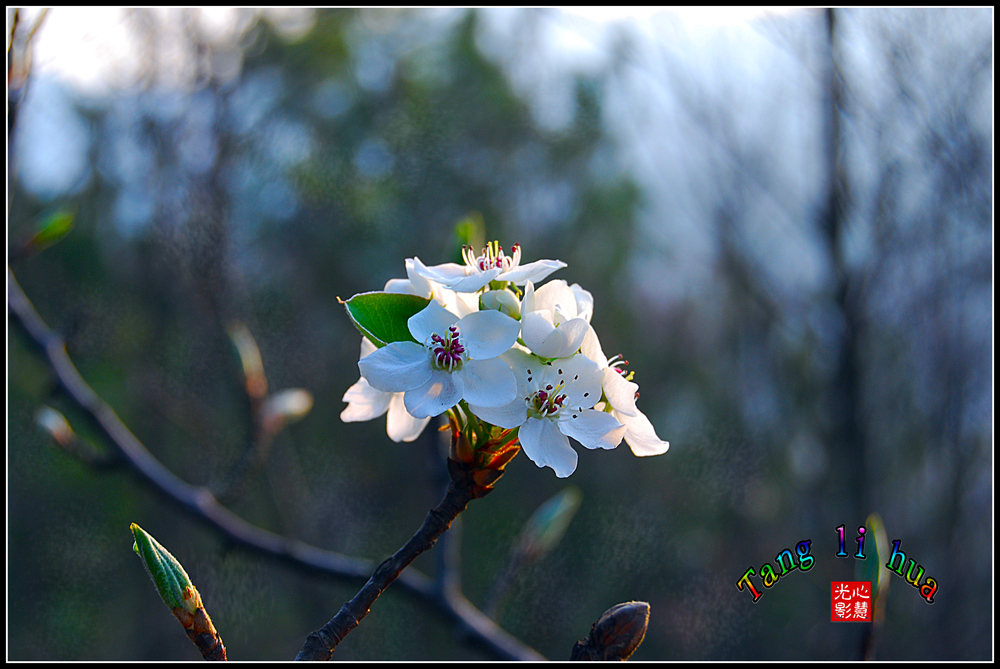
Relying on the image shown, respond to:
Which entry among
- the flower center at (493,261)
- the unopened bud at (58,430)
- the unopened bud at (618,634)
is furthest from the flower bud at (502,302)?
the unopened bud at (58,430)

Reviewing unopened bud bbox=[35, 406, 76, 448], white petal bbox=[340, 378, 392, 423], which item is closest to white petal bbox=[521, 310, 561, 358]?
white petal bbox=[340, 378, 392, 423]

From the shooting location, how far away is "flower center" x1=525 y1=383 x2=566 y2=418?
58cm

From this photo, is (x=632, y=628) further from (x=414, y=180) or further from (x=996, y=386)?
(x=414, y=180)

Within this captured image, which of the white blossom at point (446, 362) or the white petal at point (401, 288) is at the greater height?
the white petal at point (401, 288)

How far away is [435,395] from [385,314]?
0.10 meters

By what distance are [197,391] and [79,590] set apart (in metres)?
1.28

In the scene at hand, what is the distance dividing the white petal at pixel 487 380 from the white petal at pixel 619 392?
120 mm

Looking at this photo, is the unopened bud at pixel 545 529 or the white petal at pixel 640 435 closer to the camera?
the white petal at pixel 640 435

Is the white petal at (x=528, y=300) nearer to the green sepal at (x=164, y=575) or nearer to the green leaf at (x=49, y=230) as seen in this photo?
the green sepal at (x=164, y=575)

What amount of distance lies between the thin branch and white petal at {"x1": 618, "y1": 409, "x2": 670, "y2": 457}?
2.08 ft

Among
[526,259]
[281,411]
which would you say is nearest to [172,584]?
[281,411]

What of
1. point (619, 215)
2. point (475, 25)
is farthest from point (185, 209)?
point (619, 215)

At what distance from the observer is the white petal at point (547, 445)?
569mm

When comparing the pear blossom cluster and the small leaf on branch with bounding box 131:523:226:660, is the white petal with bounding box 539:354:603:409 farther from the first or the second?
the small leaf on branch with bounding box 131:523:226:660
